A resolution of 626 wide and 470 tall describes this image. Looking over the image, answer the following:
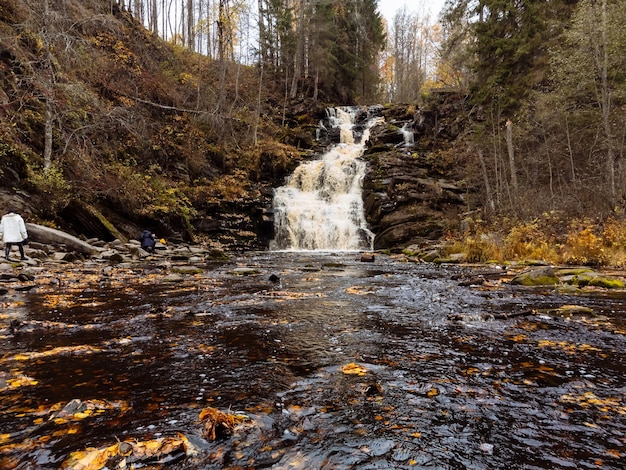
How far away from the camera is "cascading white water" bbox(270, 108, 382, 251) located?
67.1ft

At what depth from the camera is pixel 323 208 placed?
71.1 ft

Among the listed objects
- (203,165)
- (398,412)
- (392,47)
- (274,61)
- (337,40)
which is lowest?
(398,412)

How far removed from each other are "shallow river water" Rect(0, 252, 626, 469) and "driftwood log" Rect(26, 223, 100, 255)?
6.73 meters

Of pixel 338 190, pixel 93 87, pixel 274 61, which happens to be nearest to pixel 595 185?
pixel 338 190

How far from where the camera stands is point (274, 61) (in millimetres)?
37281

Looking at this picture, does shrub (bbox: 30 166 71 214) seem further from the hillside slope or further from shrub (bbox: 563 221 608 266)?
shrub (bbox: 563 221 608 266)

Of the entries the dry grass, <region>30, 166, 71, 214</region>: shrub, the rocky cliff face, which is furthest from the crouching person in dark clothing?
the dry grass

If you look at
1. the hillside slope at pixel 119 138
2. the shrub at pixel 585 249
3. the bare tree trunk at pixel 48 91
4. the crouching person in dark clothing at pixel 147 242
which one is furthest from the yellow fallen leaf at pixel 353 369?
the bare tree trunk at pixel 48 91

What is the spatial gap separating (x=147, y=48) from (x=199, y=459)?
92.8 feet

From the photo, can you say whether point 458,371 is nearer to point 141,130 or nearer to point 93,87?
point 141,130

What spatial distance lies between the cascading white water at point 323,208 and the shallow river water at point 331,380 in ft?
47.6

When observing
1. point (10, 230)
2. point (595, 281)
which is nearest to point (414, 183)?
point (595, 281)

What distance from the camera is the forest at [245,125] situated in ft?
42.0

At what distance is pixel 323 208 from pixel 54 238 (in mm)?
13288
